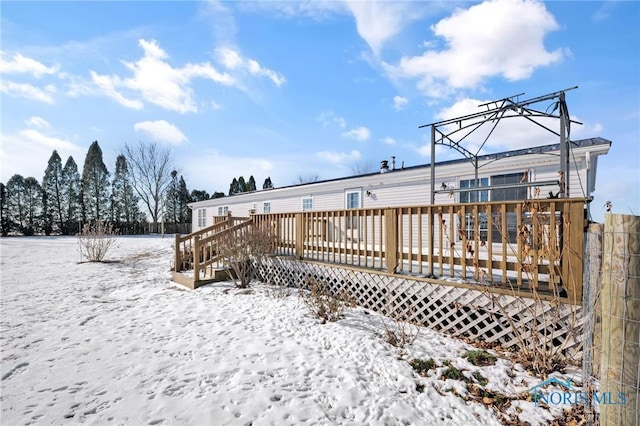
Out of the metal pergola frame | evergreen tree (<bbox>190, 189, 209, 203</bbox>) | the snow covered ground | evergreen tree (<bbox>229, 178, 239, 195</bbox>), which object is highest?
evergreen tree (<bbox>229, 178, 239, 195</bbox>)

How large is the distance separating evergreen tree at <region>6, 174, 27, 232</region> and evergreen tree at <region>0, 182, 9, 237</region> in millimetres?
157

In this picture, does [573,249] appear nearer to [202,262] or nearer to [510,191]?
[510,191]

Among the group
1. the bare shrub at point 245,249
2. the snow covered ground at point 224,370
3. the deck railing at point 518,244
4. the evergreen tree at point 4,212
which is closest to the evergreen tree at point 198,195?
the evergreen tree at point 4,212

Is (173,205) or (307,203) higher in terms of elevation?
(173,205)

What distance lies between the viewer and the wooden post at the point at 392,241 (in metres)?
4.40

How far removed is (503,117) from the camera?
19.7 feet

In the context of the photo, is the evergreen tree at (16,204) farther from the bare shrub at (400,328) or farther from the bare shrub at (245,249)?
the bare shrub at (400,328)

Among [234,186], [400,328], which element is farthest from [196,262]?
[234,186]

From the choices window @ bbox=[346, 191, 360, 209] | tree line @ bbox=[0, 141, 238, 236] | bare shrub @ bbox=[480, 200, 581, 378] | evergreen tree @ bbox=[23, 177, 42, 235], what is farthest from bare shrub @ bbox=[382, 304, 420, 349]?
evergreen tree @ bbox=[23, 177, 42, 235]

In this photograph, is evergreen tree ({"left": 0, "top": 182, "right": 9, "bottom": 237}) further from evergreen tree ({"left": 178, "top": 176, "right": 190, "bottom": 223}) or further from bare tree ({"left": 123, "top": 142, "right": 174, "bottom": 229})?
evergreen tree ({"left": 178, "top": 176, "right": 190, "bottom": 223})

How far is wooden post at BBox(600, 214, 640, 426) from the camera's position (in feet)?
4.66

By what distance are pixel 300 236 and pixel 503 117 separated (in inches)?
203

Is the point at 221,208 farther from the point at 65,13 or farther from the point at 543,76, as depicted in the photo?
the point at 543,76

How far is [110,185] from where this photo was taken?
101 feet
